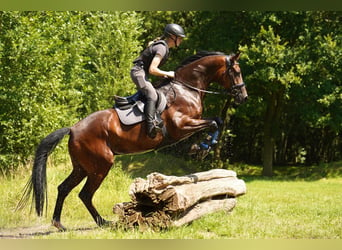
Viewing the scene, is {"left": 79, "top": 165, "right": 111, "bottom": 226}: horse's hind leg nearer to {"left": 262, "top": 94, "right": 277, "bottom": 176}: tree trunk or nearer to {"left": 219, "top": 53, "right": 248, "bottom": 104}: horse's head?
{"left": 219, "top": 53, "right": 248, "bottom": 104}: horse's head

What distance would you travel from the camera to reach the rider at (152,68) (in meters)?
6.79

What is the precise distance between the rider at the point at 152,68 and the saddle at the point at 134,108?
123 mm

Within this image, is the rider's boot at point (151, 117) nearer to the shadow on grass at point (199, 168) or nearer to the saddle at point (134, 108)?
the saddle at point (134, 108)

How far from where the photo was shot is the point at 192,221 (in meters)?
7.19

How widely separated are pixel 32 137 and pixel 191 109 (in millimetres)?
7705

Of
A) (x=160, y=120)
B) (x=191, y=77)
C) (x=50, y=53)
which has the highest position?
(x=50, y=53)

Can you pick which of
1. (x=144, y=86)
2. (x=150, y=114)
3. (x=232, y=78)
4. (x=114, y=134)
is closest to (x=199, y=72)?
(x=232, y=78)

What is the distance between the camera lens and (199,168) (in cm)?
2027

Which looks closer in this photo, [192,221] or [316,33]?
[192,221]

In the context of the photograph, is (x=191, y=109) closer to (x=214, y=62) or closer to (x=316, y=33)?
(x=214, y=62)

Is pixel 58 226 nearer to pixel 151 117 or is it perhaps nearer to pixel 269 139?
pixel 151 117

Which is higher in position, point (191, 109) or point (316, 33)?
point (316, 33)

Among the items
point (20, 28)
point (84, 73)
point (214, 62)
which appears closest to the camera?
point (214, 62)

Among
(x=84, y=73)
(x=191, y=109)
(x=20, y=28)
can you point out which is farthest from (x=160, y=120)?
(x=84, y=73)
